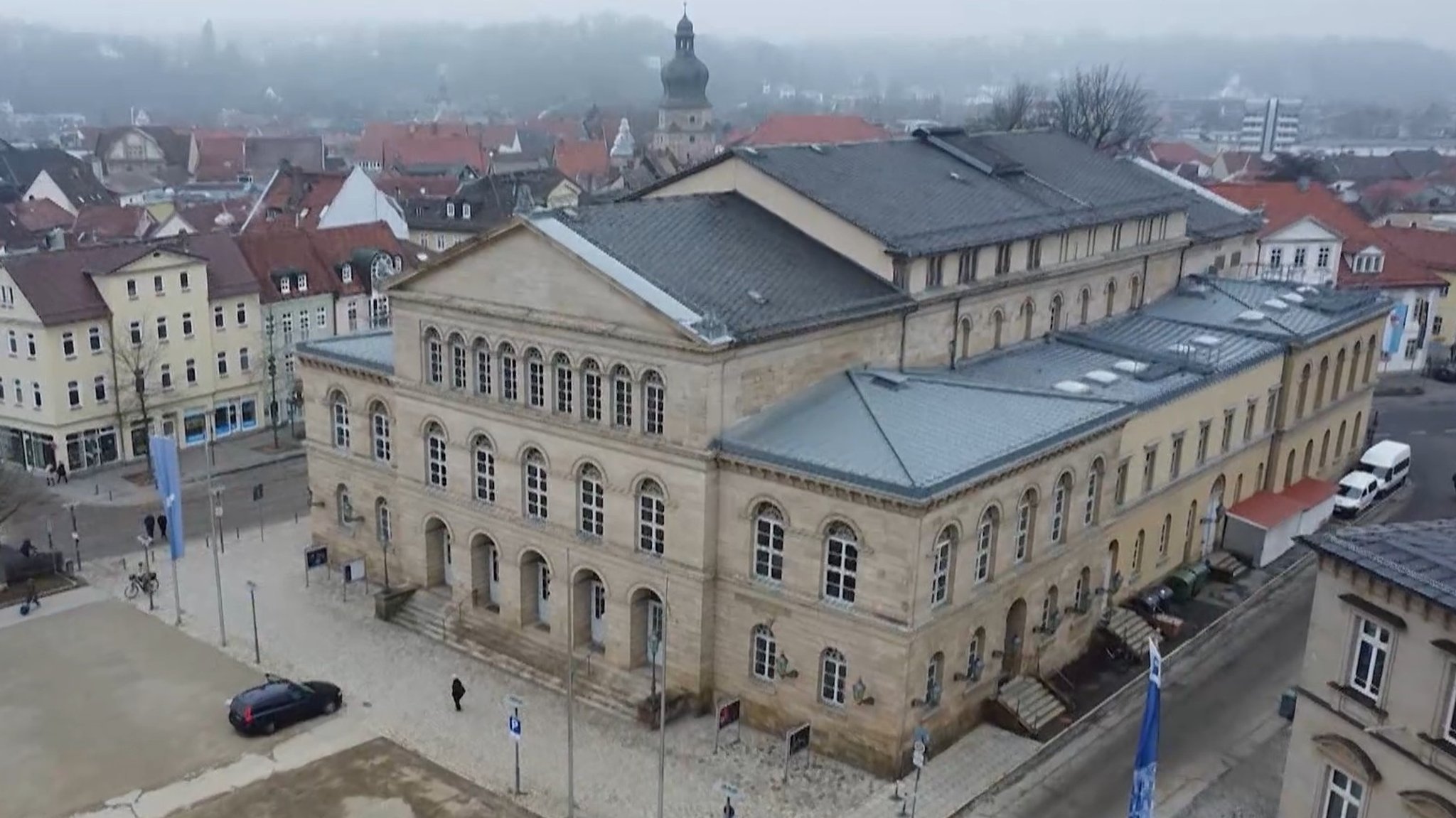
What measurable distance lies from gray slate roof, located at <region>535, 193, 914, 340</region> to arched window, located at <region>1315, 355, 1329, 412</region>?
2743 centimetres

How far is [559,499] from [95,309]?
3605 cm

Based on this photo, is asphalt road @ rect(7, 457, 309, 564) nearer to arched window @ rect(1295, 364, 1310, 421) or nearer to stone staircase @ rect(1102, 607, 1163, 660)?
stone staircase @ rect(1102, 607, 1163, 660)

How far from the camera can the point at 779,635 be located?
128ft

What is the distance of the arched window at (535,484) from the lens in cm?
4331

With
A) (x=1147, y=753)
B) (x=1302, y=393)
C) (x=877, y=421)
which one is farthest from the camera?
(x=1302, y=393)

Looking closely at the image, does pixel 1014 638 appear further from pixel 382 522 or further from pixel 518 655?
pixel 382 522

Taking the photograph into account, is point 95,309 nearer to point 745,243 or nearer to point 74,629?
point 74,629

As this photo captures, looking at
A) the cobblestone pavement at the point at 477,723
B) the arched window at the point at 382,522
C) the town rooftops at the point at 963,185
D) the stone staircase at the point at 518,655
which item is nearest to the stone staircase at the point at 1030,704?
the cobblestone pavement at the point at 477,723

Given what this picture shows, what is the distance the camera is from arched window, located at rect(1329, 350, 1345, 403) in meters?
62.5

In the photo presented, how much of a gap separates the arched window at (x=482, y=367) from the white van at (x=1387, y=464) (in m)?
45.1

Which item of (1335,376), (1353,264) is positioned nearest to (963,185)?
(1335,376)

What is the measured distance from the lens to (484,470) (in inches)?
1780

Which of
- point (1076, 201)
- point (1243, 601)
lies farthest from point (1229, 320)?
point (1243, 601)

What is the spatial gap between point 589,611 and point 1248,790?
22.2 meters
